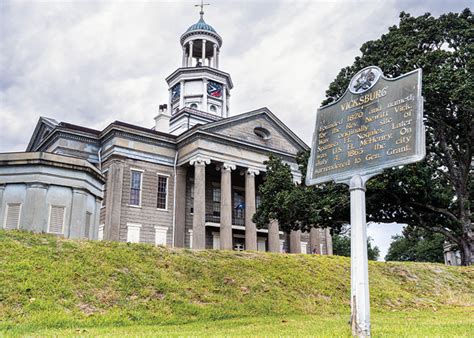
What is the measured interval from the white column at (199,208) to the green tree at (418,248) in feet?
105

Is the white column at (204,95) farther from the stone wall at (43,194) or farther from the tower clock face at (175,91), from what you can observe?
the stone wall at (43,194)

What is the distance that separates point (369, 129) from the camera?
8.53 meters

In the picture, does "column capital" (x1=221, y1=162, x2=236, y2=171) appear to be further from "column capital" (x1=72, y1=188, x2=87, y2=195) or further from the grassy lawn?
the grassy lawn

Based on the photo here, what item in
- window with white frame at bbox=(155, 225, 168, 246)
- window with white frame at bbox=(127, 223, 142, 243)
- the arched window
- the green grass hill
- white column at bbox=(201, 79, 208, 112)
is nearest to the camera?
the green grass hill

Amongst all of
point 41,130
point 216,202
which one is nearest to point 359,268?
point 216,202

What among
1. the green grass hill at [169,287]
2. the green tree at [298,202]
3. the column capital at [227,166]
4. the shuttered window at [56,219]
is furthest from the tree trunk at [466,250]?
the shuttered window at [56,219]

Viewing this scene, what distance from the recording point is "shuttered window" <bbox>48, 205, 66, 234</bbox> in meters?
16.2

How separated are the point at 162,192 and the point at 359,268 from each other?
24.9 metres

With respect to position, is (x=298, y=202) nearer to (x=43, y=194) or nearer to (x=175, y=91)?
(x=43, y=194)

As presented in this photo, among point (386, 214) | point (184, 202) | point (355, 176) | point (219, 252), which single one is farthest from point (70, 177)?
point (184, 202)

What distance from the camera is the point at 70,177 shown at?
1691 centimetres

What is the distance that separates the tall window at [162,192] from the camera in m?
31.3

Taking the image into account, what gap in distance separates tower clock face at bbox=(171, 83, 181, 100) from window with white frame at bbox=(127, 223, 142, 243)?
18810 mm

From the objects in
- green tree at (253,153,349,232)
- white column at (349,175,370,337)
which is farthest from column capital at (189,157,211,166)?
white column at (349,175,370,337)
